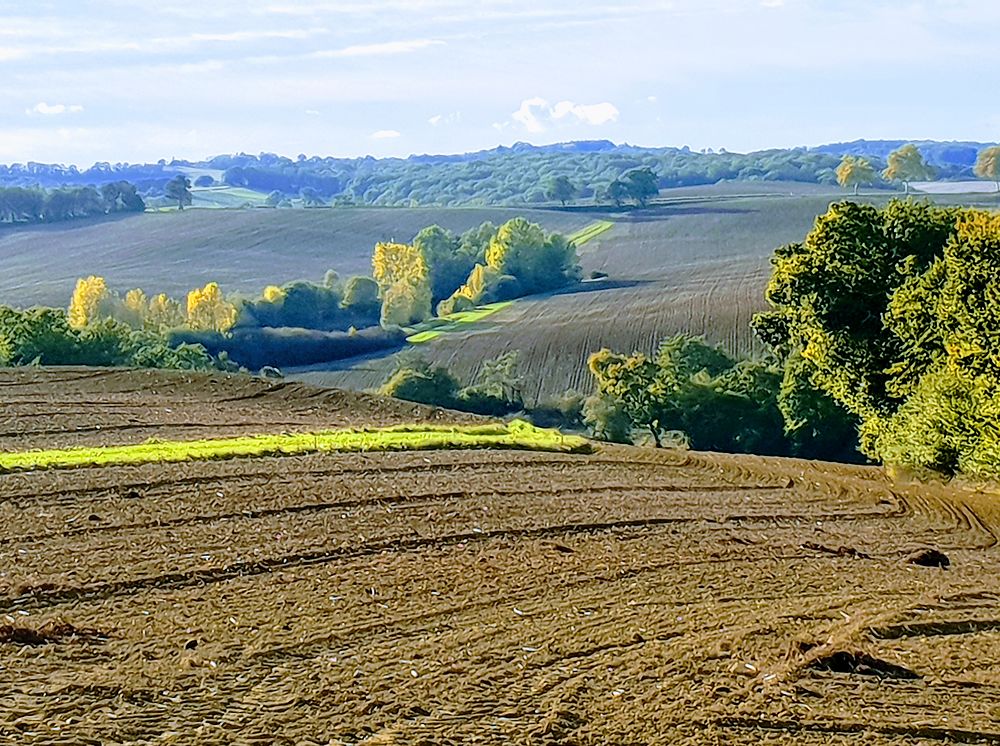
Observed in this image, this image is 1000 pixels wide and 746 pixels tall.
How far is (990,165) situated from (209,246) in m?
102

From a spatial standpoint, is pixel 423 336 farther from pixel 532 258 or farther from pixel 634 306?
pixel 532 258

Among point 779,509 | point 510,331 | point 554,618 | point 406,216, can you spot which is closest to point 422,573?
point 554,618

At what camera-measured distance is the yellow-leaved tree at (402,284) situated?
91062 mm

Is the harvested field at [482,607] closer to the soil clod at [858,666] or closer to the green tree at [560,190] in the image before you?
the soil clod at [858,666]

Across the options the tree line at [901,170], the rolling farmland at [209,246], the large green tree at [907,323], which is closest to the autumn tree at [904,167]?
the tree line at [901,170]

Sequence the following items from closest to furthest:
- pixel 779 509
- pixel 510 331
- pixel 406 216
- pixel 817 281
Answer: pixel 779 509 → pixel 817 281 → pixel 510 331 → pixel 406 216

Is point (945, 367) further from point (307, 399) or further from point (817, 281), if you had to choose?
point (307, 399)

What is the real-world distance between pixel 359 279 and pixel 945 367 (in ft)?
234

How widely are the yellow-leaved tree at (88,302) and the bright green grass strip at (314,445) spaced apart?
5574 cm

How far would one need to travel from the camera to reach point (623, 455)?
30.4 m

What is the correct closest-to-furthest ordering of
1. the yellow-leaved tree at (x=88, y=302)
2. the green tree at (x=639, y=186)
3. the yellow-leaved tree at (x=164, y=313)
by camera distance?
the yellow-leaved tree at (x=88, y=302) < the yellow-leaved tree at (x=164, y=313) < the green tree at (x=639, y=186)

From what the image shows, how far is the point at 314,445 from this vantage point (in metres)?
27.9

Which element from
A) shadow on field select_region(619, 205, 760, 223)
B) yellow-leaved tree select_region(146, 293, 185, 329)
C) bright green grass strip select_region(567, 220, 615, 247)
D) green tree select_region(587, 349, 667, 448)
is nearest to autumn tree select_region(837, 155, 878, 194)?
shadow on field select_region(619, 205, 760, 223)

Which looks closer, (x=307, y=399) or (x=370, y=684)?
(x=370, y=684)
